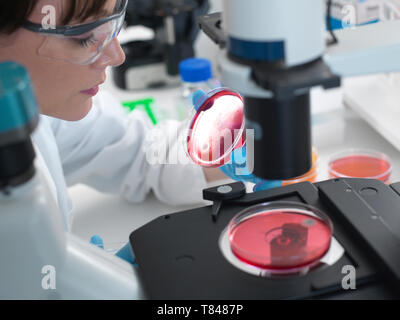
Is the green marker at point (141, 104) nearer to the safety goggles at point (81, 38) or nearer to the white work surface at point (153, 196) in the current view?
the white work surface at point (153, 196)

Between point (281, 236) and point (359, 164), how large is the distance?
54 centimetres

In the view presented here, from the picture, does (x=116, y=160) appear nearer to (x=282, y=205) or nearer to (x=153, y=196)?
(x=153, y=196)

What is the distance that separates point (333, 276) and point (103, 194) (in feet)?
2.56

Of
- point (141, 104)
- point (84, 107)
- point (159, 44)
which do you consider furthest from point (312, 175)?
point (159, 44)

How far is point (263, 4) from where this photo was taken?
1.99ft

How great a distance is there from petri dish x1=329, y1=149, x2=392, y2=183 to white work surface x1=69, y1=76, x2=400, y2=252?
1.4 inches

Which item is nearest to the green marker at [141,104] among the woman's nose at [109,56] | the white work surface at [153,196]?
the white work surface at [153,196]

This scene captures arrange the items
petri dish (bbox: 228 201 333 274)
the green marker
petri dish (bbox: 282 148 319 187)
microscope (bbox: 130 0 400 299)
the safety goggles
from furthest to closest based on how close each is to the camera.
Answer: the green marker
petri dish (bbox: 282 148 319 187)
the safety goggles
petri dish (bbox: 228 201 333 274)
microscope (bbox: 130 0 400 299)

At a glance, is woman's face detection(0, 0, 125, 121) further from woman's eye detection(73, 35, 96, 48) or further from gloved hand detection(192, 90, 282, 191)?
gloved hand detection(192, 90, 282, 191)

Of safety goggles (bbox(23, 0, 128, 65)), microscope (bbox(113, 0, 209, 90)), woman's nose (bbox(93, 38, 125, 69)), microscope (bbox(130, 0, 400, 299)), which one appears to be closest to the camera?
microscope (bbox(130, 0, 400, 299))

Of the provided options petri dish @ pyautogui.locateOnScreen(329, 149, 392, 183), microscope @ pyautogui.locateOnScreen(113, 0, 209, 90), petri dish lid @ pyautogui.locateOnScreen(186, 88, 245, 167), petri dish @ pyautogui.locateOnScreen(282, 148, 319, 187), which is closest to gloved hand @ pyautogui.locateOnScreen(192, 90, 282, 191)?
petri dish lid @ pyautogui.locateOnScreen(186, 88, 245, 167)

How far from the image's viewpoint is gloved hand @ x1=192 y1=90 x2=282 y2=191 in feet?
3.20

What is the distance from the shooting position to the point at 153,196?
4.64 ft
